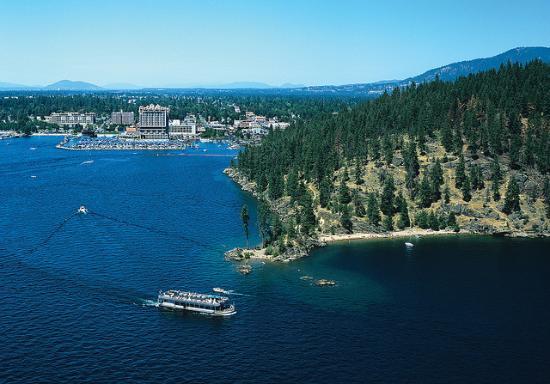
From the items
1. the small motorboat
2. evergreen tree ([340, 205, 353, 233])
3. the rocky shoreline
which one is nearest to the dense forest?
evergreen tree ([340, 205, 353, 233])

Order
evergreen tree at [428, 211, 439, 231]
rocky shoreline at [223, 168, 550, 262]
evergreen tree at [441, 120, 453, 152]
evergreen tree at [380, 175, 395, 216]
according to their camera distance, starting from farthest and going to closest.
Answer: evergreen tree at [441, 120, 453, 152] → evergreen tree at [380, 175, 395, 216] → evergreen tree at [428, 211, 439, 231] → rocky shoreline at [223, 168, 550, 262]

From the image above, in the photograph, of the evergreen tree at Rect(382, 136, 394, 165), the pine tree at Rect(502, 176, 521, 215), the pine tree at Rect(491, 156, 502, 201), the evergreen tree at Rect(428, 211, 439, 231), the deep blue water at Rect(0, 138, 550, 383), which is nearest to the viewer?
the deep blue water at Rect(0, 138, 550, 383)

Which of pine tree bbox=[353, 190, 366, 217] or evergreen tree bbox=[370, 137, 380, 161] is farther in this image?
evergreen tree bbox=[370, 137, 380, 161]

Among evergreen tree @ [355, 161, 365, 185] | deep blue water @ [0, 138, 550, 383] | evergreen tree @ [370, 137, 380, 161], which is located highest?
evergreen tree @ [370, 137, 380, 161]

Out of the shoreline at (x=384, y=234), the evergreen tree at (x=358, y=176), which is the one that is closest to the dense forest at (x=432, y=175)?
the evergreen tree at (x=358, y=176)

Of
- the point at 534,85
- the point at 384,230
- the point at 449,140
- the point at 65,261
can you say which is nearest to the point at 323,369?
the point at 65,261

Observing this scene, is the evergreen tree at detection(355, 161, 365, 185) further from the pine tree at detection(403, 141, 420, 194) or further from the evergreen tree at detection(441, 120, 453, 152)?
the evergreen tree at detection(441, 120, 453, 152)

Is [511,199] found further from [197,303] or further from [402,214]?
[197,303]

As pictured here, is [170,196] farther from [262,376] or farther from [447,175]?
[262,376]
